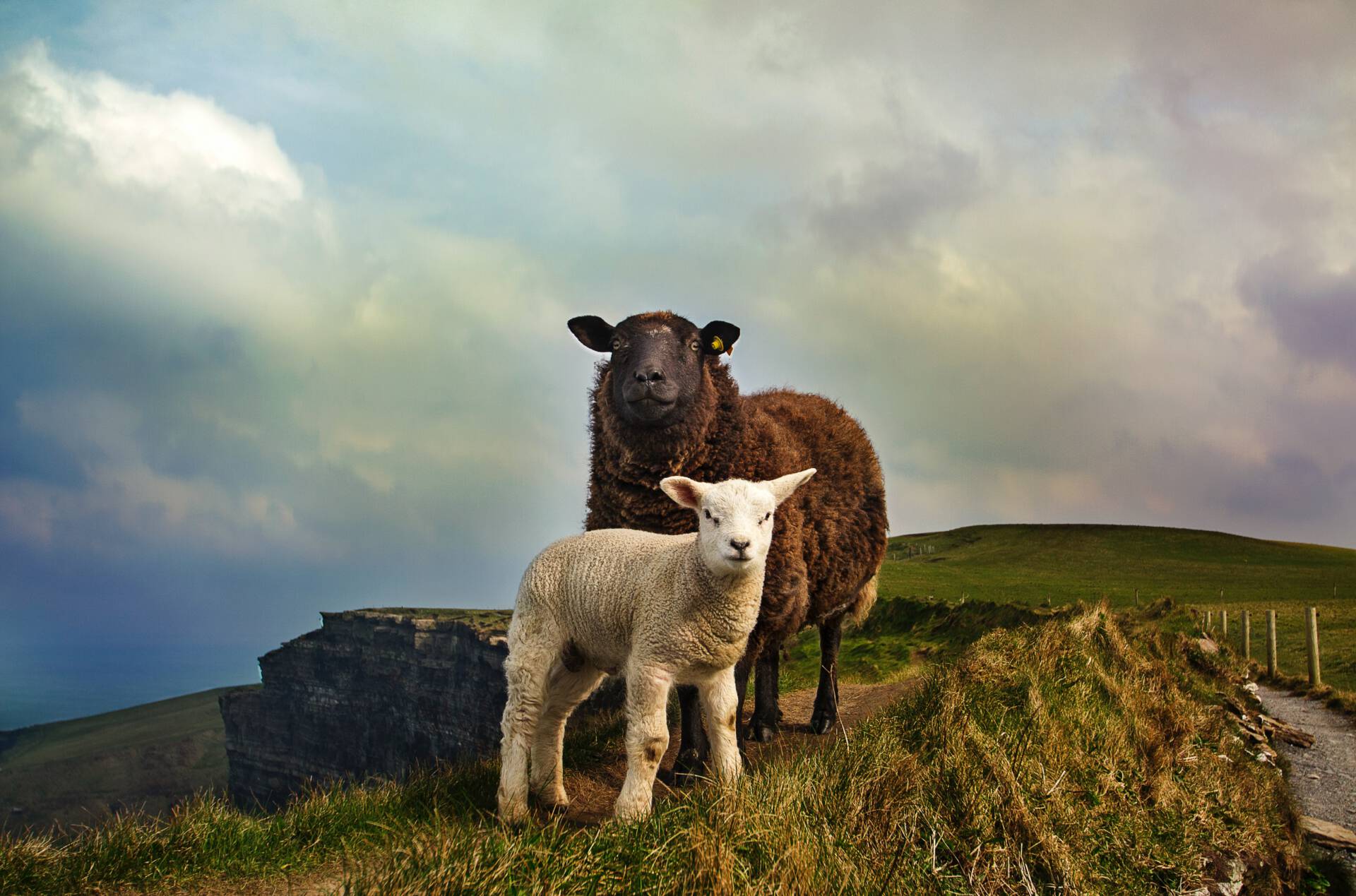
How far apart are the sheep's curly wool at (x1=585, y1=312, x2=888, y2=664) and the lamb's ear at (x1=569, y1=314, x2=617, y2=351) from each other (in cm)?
23

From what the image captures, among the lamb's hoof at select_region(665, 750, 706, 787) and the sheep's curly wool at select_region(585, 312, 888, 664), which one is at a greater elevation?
the sheep's curly wool at select_region(585, 312, 888, 664)

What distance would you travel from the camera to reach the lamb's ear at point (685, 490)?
18.2 ft

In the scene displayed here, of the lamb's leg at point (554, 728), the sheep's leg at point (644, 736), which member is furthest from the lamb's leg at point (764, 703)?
the sheep's leg at point (644, 736)

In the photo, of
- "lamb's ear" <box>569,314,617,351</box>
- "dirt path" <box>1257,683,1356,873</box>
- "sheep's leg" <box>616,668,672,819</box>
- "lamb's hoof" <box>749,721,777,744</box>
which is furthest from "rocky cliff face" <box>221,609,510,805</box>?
"sheep's leg" <box>616,668,672,819</box>

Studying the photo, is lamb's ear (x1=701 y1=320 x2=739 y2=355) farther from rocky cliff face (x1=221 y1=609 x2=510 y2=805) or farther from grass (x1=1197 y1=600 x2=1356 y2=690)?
rocky cliff face (x1=221 y1=609 x2=510 y2=805)

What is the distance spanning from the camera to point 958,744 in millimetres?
6680

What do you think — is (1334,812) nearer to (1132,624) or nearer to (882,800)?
(1132,624)

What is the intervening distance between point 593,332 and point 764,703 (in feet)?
15.1

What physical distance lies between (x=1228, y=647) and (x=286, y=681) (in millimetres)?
112408

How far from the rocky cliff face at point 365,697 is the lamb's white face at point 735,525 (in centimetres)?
5551

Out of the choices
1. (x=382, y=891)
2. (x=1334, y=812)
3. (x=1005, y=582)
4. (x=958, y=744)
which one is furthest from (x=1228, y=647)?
(x=382, y=891)

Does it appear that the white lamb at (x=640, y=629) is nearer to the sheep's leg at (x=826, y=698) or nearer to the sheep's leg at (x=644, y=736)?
the sheep's leg at (x=644, y=736)

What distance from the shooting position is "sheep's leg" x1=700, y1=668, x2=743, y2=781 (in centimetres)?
550

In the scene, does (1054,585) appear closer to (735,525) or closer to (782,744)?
(782,744)
